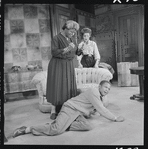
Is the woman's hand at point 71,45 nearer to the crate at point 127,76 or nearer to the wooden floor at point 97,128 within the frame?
the wooden floor at point 97,128

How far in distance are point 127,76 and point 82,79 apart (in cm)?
209

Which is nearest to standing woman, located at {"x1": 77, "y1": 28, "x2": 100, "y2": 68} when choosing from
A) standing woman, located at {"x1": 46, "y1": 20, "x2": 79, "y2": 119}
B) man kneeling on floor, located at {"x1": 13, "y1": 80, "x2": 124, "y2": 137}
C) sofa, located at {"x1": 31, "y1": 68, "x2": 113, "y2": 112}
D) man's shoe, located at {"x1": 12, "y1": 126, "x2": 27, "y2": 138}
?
sofa, located at {"x1": 31, "y1": 68, "x2": 113, "y2": 112}

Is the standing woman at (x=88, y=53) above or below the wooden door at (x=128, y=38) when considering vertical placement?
below

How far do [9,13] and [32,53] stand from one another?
3.79 feet

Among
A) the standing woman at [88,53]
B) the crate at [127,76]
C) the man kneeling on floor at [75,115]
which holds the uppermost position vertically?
the standing woman at [88,53]

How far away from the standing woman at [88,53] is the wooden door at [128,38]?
2222 millimetres

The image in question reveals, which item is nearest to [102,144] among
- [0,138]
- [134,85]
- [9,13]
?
[0,138]

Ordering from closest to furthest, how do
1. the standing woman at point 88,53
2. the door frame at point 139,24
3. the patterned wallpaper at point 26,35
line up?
the standing woman at point 88,53
the patterned wallpaper at point 26,35
the door frame at point 139,24

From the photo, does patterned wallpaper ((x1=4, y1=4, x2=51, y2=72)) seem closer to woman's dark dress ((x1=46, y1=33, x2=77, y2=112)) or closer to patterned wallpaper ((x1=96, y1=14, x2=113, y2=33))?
patterned wallpaper ((x1=96, y1=14, x2=113, y2=33))

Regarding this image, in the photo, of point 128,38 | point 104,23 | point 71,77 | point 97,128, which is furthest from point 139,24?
point 97,128

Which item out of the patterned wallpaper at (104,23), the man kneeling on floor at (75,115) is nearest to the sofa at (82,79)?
the man kneeling on floor at (75,115)

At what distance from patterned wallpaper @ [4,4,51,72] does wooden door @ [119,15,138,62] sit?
234 cm

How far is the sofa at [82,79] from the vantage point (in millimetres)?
3402

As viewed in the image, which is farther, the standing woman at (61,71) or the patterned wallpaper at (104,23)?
the patterned wallpaper at (104,23)
